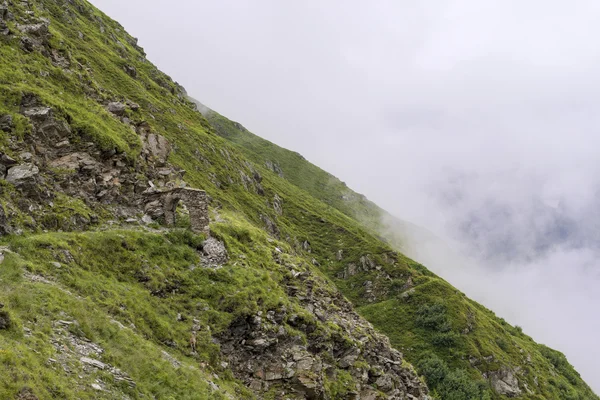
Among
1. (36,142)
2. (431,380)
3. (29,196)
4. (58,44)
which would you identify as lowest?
(431,380)

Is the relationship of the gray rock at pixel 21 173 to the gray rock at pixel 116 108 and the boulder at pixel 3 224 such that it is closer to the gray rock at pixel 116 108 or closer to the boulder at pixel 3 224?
the boulder at pixel 3 224

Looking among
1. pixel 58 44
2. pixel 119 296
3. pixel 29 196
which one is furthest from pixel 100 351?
pixel 58 44

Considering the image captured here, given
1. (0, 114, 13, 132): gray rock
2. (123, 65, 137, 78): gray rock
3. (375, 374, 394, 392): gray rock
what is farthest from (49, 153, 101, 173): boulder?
(123, 65, 137, 78): gray rock

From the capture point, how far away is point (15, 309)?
19.5m

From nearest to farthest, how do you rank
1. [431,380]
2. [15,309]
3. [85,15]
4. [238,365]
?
[15,309], [238,365], [431,380], [85,15]

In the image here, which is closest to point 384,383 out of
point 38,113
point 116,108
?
point 38,113

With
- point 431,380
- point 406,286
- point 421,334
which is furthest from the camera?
point 406,286

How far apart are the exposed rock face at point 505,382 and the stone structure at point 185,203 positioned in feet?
226

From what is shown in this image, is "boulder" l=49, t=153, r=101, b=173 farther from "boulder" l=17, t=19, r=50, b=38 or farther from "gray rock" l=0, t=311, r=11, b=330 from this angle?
"boulder" l=17, t=19, r=50, b=38

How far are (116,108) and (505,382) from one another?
82.2 metres

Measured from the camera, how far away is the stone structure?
37.5m

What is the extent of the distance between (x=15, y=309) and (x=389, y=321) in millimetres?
80470

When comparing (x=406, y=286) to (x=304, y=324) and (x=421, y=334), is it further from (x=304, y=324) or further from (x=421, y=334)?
(x=304, y=324)

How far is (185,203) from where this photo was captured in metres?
37.6
